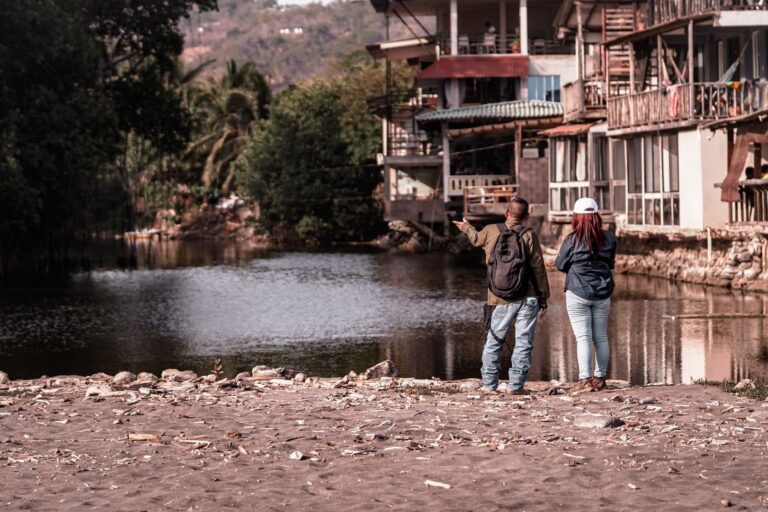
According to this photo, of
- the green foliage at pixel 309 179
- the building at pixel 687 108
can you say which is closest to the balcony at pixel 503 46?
the green foliage at pixel 309 179

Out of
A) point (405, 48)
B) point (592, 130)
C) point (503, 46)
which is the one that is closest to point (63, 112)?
point (592, 130)

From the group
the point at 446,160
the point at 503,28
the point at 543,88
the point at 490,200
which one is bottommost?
the point at 490,200

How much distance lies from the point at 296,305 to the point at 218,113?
186ft

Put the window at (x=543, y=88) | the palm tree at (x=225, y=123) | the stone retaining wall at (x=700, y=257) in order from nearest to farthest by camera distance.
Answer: the stone retaining wall at (x=700, y=257), the window at (x=543, y=88), the palm tree at (x=225, y=123)

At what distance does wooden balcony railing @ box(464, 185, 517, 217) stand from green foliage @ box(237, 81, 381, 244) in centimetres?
1918

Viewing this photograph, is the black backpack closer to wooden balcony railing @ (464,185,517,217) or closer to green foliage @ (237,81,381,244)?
wooden balcony railing @ (464,185,517,217)

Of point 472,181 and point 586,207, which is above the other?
point 472,181

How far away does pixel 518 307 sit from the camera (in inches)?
528

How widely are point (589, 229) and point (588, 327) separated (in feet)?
3.48

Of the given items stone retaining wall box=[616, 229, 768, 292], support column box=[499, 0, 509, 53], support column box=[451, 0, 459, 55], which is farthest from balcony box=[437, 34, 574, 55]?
stone retaining wall box=[616, 229, 768, 292]

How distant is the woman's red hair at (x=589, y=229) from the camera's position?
13.1 metres

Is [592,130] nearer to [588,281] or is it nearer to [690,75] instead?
[690,75]

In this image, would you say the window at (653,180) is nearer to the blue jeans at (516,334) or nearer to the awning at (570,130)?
the awning at (570,130)

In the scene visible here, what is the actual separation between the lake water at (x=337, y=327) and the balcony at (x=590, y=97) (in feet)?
20.4
